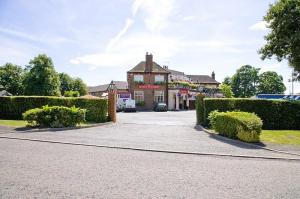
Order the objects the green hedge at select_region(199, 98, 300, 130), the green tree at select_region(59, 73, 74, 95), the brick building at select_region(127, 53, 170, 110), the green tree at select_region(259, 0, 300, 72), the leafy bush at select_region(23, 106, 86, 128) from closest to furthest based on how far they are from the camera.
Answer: the leafy bush at select_region(23, 106, 86, 128) < the green hedge at select_region(199, 98, 300, 130) < the green tree at select_region(259, 0, 300, 72) < the brick building at select_region(127, 53, 170, 110) < the green tree at select_region(59, 73, 74, 95)

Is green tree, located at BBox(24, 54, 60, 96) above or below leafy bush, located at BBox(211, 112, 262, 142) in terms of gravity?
above

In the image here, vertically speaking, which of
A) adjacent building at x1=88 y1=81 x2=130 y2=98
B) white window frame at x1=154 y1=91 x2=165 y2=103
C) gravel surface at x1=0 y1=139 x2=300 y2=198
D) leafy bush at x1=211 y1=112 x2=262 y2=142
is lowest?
gravel surface at x1=0 y1=139 x2=300 y2=198

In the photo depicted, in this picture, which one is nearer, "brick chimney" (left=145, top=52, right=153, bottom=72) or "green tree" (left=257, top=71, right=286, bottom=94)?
"brick chimney" (left=145, top=52, right=153, bottom=72)

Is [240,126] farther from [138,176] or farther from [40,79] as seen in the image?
[40,79]

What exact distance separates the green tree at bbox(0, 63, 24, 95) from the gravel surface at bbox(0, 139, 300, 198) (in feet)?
253

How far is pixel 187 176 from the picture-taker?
747cm

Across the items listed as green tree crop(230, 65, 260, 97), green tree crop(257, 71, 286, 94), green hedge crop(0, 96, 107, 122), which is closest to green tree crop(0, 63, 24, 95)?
green hedge crop(0, 96, 107, 122)

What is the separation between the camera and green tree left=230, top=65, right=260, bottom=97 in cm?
9319

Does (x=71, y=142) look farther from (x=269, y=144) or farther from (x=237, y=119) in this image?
(x=269, y=144)

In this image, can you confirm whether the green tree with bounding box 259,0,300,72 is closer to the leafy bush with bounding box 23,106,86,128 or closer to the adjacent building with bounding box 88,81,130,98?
the leafy bush with bounding box 23,106,86,128

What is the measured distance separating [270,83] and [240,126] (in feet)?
296

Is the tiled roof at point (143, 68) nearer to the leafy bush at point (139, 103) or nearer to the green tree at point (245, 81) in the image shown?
the leafy bush at point (139, 103)

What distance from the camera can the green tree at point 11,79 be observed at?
79.1 meters

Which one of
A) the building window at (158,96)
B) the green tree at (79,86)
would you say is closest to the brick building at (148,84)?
the building window at (158,96)
